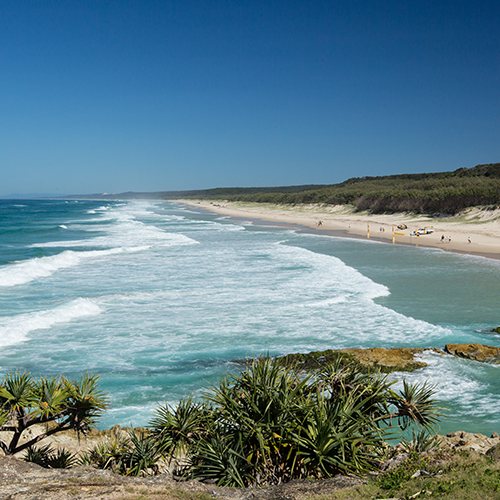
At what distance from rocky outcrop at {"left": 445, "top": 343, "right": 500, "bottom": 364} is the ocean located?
0.26 metres

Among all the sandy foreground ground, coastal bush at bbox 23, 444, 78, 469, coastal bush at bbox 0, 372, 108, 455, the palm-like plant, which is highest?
the sandy foreground ground

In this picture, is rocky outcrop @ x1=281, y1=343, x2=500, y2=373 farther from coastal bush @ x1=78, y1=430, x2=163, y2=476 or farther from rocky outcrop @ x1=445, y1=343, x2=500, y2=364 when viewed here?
coastal bush @ x1=78, y1=430, x2=163, y2=476

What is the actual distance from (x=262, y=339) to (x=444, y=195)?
47.8m

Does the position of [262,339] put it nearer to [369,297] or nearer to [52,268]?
[369,297]

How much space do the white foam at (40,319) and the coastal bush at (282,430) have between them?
30.5ft

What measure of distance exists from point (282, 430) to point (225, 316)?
383 inches

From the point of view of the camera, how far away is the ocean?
412 inches

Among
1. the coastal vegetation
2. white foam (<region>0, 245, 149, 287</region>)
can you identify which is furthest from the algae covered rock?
white foam (<region>0, 245, 149, 287</region>)

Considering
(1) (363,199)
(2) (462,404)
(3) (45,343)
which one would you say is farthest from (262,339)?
(1) (363,199)

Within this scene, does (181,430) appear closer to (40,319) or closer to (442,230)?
(40,319)

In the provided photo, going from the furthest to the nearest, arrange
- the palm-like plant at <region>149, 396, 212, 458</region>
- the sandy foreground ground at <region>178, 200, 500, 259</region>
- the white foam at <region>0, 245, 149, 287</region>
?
the sandy foreground ground at <region>178, 200, 500, 259</region> → the white foam at <region>0, 245, 149, 287</region> → the palm-like plant at <region>149, 396, 212, 458</region>

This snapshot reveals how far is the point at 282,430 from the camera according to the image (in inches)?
232

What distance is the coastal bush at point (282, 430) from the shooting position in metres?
5.72

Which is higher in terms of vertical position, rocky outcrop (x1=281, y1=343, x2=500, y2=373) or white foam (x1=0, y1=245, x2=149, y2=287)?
white foam (x1=0, y1=245, x2=149, y2=287)
